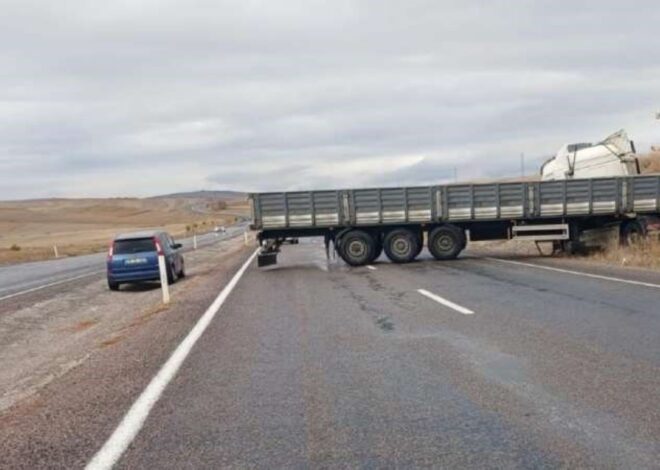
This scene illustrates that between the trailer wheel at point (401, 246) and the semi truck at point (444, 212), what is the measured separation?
3 centimetres

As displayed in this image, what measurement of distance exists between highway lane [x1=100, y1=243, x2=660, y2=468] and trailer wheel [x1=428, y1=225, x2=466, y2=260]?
10191 mm

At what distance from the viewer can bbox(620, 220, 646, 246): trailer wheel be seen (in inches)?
848

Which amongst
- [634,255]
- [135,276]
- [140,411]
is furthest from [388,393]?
[634,255]

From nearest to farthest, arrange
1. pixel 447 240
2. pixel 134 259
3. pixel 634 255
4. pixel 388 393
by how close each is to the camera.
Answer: pixel 388 393
pixel 634 255
pixel 134 259
pixel 447 240

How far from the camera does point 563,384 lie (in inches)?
241

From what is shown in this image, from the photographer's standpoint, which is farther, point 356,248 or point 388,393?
point 356,248

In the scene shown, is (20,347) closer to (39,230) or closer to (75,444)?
(75,444)

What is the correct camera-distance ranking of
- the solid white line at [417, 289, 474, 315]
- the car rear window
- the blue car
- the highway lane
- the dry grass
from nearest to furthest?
1. the highway lane
2. the solid white line at [417, 289, 474, 315]
3. the dry grass
4. the blue car
5. the car rear window

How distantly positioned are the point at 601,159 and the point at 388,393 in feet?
62.9

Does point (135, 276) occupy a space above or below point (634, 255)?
below

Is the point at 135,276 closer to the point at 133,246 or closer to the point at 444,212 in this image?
the point at 133,246

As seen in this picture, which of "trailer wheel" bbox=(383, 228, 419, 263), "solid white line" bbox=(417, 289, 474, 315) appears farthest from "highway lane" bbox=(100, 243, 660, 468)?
"trailer wheel" bbox=(383, 228, 419, 263)

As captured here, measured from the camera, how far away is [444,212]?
2162 centimetres

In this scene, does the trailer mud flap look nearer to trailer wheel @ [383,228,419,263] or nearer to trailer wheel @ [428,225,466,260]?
trailer wheel @ [383,228,419,263]
